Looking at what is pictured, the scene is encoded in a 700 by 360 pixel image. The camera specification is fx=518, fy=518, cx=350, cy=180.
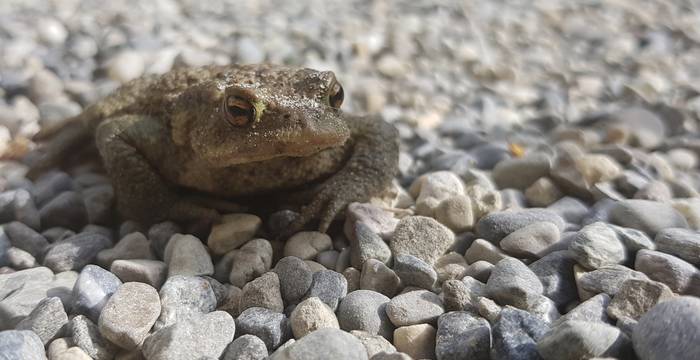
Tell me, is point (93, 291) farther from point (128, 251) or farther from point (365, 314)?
point (365, 314)

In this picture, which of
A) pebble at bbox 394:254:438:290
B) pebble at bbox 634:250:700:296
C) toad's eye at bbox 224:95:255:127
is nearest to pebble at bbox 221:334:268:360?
pebble at bbox 394:254:438:290

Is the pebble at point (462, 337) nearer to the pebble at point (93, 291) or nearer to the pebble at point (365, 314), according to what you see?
the pebble at point (365, 314)

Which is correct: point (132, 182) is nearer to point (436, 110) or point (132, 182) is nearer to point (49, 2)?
point (436, 110)

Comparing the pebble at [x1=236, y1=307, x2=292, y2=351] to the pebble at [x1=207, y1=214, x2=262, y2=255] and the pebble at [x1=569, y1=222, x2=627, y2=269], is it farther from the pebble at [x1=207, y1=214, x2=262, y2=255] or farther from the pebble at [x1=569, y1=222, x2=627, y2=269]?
the pebble at [x1=569, y1=222, x2=627, y2=269]

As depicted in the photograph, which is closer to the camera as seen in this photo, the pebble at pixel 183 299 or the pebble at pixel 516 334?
the pebble at pixel 516 334

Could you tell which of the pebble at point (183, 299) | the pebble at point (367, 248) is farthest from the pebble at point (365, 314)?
the pebble at point (183, 299)

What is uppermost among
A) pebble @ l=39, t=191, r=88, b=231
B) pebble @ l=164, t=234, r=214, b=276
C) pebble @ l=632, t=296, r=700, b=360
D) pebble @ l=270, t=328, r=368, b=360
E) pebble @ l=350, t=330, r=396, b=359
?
pebble @ l=632, t=296, r=700, b=360
